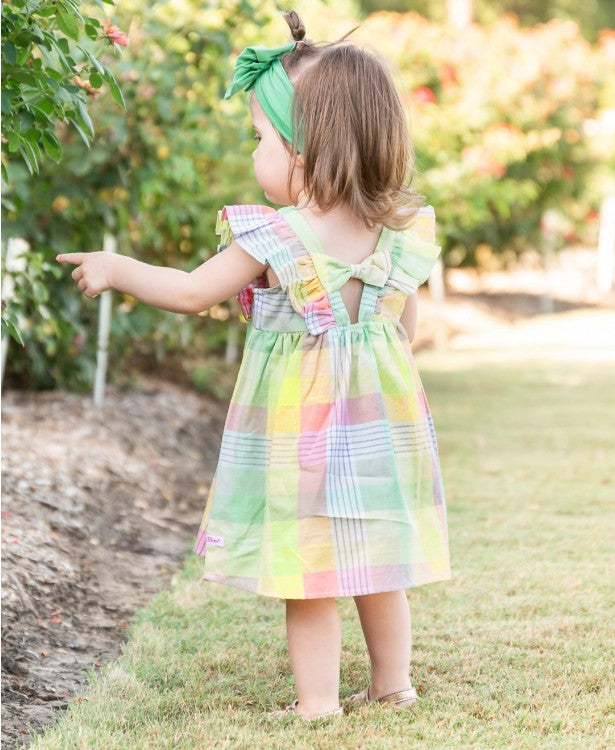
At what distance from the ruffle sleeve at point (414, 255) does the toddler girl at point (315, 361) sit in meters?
0.04

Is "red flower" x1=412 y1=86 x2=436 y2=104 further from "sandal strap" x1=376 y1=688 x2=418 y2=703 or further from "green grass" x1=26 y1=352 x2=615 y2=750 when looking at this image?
"sandal strap" x1=376 y1=688 x2=418 y2=703

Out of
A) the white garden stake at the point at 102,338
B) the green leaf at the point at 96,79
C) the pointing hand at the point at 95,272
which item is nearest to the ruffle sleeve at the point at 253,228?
the pointing hand at the point at 95,272

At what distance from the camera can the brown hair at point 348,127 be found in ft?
7.08

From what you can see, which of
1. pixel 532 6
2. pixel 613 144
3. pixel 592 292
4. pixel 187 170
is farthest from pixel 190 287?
pixel 532 6

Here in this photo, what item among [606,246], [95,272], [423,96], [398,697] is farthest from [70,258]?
[606,246]

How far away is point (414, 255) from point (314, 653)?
2.72ft

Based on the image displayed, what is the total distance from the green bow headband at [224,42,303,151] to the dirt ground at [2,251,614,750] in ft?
4.12

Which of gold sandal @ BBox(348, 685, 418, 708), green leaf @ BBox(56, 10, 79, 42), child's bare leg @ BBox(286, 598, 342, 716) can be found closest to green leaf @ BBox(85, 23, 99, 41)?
green leaf @ BBox(56, 10, 79, 42)

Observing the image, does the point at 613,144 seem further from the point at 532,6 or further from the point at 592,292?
the point at 532,6

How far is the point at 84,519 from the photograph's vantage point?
363 centimetres

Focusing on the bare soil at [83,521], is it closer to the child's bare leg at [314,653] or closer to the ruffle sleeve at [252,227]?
the child's bare leg at [314,653]

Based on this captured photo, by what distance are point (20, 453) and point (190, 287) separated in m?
2.08

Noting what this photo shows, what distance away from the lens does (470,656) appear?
102 inches

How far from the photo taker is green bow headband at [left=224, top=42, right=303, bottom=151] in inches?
86.6
